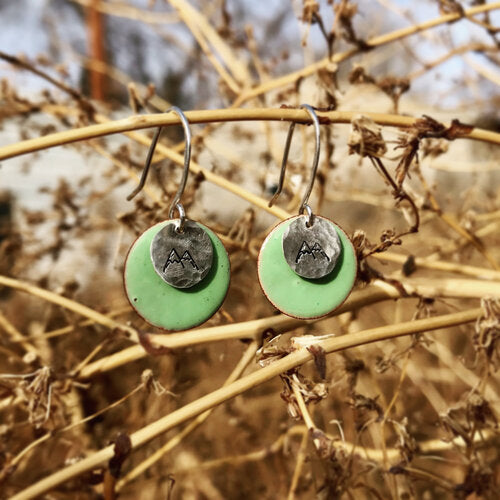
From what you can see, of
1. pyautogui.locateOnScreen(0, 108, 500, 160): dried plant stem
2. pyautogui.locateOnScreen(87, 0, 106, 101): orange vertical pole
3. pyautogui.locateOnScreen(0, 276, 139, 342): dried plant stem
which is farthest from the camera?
pyautogui.locateOnScreen(87, 0, 106, 101): orange vertical pole

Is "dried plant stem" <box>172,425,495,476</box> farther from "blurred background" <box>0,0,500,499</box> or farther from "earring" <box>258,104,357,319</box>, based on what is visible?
"earring" <box>258,104,357,319</box>

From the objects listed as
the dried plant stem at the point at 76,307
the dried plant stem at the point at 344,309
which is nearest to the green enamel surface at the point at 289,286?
the dried plant stem at the point at 344,309

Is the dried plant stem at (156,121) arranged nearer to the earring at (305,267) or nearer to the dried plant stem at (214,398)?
the earring at (305,267)

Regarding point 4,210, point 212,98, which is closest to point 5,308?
point 212,98

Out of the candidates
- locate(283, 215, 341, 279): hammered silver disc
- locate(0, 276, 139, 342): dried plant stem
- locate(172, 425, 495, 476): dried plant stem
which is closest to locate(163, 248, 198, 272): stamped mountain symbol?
locate(283, 215, 341, 279): hammered silver disc

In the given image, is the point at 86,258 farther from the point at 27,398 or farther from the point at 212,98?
the point at 27,398

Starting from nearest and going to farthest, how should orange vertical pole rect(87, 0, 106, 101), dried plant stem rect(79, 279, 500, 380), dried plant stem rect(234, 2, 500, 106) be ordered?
dried plant stem rect(79, 279, 500, 380) < dried plant stem rect(234, 2, 500, 106) < orange vertical pole rect(87, 0, 106, 101)

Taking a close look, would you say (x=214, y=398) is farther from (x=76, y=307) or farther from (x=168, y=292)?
(x=76, y=307)
